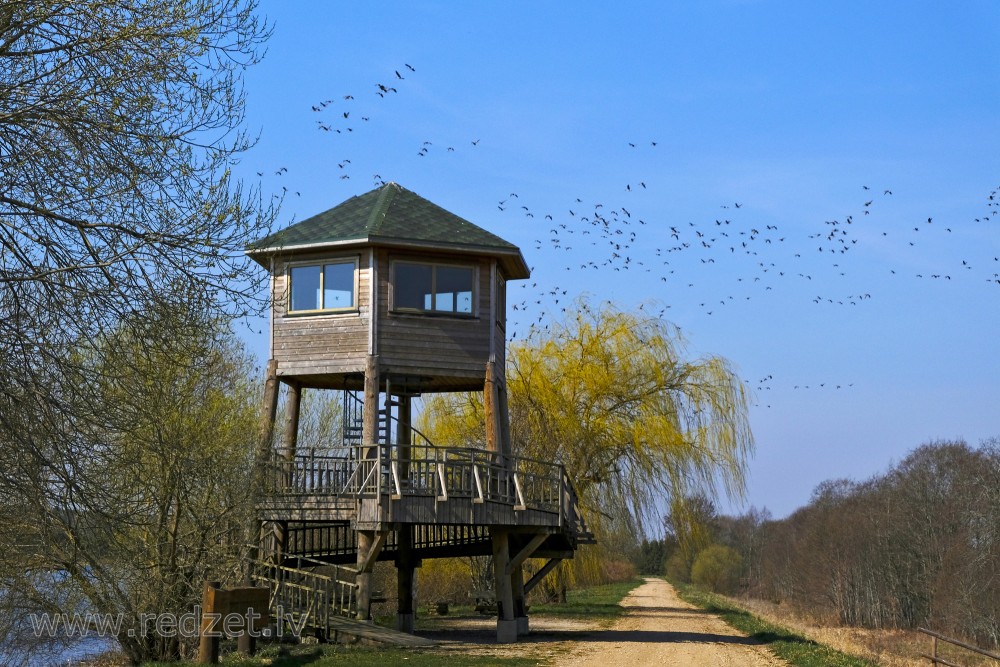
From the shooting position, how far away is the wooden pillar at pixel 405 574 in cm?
2636

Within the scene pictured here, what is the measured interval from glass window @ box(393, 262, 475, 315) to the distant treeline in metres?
22.9

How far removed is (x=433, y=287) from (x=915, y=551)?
3905 cm

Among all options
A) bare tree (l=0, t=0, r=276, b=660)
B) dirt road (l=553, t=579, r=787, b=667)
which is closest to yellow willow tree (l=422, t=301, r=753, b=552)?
dirt road (l=553, t=579, r=787, b=667)

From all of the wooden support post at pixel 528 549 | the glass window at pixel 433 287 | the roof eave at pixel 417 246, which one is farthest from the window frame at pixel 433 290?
the wooden support post at pixel 528 549

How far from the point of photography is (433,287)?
24.8 m

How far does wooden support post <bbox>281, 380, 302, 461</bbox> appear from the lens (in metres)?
23.9

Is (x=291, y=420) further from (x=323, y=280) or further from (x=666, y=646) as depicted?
(x=666, y=646)

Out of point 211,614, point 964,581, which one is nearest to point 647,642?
point 211,614

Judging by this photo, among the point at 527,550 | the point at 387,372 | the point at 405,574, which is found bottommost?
the point at 405,574

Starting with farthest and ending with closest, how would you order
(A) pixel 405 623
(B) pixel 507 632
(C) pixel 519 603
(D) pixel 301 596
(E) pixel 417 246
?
(C) pixel 519 603, (A) pixel 405 623, (E) pixel 417 246, (B) pixel 507 632, (D) pixel 301 596

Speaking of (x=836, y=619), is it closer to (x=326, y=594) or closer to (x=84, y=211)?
(x=326, y=594)

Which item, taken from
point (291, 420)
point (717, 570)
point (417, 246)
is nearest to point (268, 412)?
point (291, 420)

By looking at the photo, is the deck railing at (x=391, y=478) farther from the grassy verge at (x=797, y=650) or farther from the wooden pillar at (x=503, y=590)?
the grassy verge at (x=797, y=650)

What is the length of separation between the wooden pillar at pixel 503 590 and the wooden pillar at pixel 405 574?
120 inches
